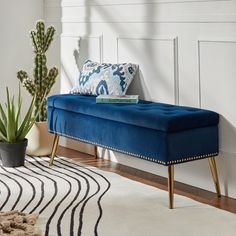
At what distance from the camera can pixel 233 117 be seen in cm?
336

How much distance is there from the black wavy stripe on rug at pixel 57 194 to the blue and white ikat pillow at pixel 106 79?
1.98ft

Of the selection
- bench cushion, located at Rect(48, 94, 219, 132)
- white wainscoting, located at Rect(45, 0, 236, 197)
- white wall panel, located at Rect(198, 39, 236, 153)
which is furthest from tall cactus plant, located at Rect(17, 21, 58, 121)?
white wall panel, located at Rect(198, 39, 236, 153)

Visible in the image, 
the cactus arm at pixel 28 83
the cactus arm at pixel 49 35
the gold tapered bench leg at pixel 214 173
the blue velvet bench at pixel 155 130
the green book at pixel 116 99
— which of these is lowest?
the gold tapered bench leg at pixel 214 173

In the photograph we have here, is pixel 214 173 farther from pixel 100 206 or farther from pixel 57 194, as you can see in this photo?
pixel 57 194

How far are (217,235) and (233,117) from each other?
0.90m

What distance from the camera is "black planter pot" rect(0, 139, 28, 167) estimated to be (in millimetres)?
4207

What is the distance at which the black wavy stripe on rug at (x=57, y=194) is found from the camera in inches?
116

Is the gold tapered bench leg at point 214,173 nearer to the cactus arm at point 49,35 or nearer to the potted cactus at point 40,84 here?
the potted cactus at point 40,84

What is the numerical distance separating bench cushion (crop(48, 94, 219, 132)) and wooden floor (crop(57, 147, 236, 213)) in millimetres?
457

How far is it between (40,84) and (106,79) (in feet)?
2.60

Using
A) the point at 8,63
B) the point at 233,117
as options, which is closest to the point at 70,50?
the point at 8,63

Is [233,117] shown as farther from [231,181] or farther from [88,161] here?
[88,161]

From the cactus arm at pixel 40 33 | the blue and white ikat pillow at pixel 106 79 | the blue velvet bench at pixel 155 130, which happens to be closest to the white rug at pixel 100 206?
the blue velvet bench at pixel 155 130

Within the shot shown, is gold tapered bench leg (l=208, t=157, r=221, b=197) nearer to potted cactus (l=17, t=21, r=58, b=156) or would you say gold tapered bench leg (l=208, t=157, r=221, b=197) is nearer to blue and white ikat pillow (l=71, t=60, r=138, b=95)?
blue and white ikat pillow (l=71, t=60, r=138, b=95)
